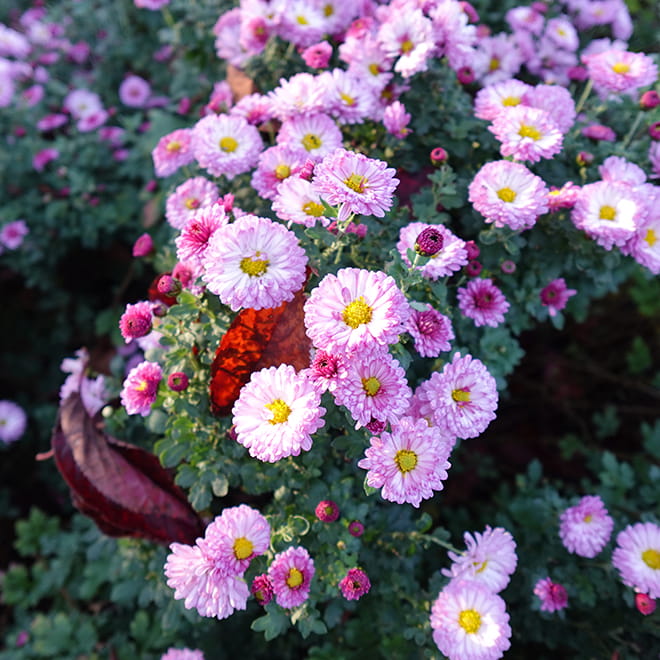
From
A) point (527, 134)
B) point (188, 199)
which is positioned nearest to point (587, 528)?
point (527, 134)

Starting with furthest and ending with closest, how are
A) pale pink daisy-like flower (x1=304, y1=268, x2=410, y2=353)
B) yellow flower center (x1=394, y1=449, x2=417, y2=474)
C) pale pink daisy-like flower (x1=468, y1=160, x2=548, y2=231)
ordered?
pale pink daisy-like flower (x1=468, y1=160, x2=548, y2=231)
yellow flower center (x1=394, y1=449, x2=417, y2=474)
pale pink daisy-like flower (x1=304, y1=268, x2=410, y2=353)

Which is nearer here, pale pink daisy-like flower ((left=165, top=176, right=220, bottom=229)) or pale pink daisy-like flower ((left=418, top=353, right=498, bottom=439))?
pale pink daisy-like flower ((left=418, top=353, right=498, bottom=439))

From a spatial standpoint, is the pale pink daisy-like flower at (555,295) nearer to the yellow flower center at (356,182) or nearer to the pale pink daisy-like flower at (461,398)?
the pale pink daisy-like flower at (461,398)

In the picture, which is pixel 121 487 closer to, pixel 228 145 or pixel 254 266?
pixel 254 266

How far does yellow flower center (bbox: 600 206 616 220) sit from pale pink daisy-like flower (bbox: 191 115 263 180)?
0.90 metres

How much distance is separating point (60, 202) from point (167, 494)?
157cm

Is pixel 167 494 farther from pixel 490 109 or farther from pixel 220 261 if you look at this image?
pixel 490 109

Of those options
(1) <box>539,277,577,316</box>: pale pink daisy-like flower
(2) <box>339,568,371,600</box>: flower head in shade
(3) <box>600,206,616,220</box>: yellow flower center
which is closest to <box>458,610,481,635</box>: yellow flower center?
(2) <box>339,568,371,600</box>: flower head in shade

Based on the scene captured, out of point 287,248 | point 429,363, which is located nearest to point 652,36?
point 429,363

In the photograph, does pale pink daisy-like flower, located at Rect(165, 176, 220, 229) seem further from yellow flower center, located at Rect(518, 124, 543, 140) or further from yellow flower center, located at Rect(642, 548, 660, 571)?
yellow flower center, located at Rect(642, 548, 660, 571)

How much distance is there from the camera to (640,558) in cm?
153

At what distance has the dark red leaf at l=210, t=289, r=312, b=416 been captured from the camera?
1.24 meters

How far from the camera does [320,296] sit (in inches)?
43.7

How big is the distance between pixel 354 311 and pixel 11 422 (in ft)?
6.86
